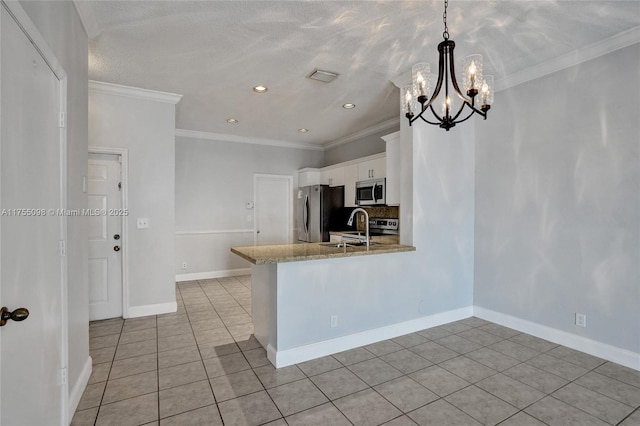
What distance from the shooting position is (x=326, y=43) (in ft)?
8.73

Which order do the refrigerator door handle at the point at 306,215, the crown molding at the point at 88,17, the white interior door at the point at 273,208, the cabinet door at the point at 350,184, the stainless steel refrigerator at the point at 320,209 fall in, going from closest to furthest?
the crown molding at the point at 88,17 < the cabinet door at the point at 350,184 < the stainless steel refrigerator at the point at 320,209 < the refrigerator door handle at the point at 306,215 < the white interior door at the point at 273,208

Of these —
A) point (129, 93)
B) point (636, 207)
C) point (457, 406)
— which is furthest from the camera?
point (129, 93)

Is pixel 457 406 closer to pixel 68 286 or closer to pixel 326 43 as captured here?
pixel 68 286

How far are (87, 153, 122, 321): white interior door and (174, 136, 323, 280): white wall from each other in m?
1.82

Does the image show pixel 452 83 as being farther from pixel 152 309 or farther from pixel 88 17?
pixel 152 309

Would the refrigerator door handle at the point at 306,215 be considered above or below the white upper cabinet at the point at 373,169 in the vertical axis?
below

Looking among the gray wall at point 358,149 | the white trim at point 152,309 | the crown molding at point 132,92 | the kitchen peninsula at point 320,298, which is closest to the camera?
the kitchen peninsula at point 320,298

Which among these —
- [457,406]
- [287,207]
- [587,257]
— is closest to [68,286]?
[457,406]

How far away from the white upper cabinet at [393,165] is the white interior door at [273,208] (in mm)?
2895

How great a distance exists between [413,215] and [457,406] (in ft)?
5.69

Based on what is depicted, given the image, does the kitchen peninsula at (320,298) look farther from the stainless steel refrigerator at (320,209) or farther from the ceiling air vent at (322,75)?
the stainless steel refrigerator at (320,209)

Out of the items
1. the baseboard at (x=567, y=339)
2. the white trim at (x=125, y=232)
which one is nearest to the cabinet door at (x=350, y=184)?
the baseboard at (x=567, y=339)

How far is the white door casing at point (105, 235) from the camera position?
142 inches

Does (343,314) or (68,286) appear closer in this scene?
(68,286)
